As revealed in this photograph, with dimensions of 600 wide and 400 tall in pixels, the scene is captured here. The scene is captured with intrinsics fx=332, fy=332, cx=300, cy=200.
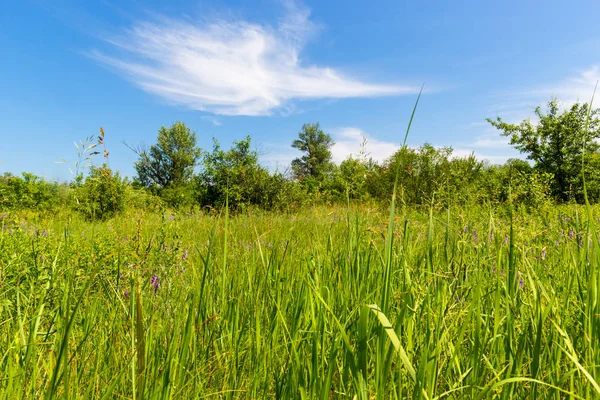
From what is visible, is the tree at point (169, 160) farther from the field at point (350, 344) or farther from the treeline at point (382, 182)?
the field at point (350, 344)

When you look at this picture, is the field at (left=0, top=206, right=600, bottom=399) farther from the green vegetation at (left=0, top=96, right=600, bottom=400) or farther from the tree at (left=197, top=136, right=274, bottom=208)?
the tree at (left=197, top=136, right=274, bottom=208)

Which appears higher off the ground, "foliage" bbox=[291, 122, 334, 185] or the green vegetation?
"foliage" bbox=[291, 122, 334, 185]

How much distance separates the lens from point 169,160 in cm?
5209

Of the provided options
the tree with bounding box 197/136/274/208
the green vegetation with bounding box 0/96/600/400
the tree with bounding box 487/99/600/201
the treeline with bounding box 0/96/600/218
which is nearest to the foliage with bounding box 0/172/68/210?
the treeline with bounding box 0/96/600/218

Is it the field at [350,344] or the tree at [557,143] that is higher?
the tree at [557,143]

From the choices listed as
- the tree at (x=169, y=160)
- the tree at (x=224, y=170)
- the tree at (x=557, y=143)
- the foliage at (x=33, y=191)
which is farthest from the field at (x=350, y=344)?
the tree at (x=169, y=160)

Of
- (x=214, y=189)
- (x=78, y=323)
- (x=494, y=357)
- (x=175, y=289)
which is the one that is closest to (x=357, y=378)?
(x=494, y=357)

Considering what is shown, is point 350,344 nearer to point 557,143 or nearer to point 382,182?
point 382,182

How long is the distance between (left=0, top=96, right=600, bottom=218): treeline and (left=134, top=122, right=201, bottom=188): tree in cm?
2576

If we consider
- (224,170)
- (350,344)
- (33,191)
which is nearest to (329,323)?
(350,344)

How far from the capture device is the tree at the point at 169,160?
51.4 m

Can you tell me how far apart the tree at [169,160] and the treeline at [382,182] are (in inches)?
1014

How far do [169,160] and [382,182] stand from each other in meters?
44.4

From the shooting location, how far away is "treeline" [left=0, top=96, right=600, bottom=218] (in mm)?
2520
